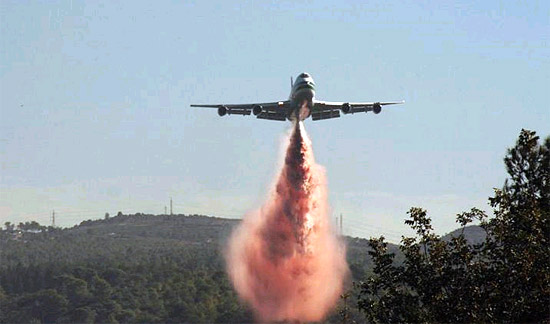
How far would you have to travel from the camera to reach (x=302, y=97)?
371 feet

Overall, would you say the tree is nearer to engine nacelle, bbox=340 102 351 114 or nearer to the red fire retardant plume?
engine nacelle, bbox=340 102 351 114

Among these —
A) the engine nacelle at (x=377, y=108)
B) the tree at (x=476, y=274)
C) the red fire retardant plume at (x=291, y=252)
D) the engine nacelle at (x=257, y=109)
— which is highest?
the engine nacelle at (x=377, y=108)

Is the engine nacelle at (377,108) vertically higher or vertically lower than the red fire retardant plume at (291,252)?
higher

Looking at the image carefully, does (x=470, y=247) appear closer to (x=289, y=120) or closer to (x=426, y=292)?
(x=426, y=292)

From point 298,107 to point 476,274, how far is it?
61.9 metres

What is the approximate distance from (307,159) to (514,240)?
71023mm

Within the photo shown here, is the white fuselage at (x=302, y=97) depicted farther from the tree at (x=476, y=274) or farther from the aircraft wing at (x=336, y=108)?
the tree at (x=476, y=274)

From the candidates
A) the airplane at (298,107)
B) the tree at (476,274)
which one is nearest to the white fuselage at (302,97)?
the airplane at (298,107)

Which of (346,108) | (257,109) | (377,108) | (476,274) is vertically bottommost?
(476,274)

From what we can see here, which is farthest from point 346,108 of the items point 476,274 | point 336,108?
point 476,274

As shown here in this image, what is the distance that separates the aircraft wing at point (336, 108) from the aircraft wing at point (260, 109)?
314cm

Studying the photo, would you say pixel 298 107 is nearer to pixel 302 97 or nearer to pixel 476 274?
pixel 302 97

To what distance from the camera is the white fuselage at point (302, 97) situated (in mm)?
113062

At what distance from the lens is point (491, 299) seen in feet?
172
